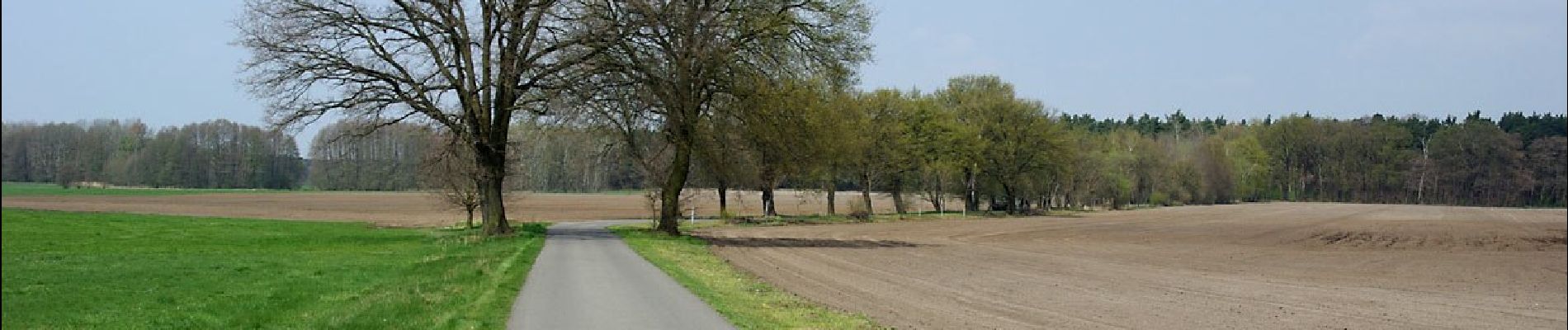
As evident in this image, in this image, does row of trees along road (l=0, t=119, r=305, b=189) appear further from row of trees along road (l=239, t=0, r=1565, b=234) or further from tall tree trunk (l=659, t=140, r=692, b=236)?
tall tree trunk (l=659, t=140, r=692, b=236)

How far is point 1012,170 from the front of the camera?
290 feet

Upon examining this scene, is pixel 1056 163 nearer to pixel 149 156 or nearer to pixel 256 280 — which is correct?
pixel 149 156

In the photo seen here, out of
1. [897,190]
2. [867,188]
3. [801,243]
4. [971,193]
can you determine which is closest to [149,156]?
[867,188]

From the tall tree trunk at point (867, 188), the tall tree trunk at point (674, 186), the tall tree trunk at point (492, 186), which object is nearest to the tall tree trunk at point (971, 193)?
the tall tree trunk at point (867, 188)

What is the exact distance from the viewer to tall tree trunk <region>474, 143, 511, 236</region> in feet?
120

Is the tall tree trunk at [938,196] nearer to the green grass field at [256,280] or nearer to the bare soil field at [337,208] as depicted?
the bare soil field at [337,208]

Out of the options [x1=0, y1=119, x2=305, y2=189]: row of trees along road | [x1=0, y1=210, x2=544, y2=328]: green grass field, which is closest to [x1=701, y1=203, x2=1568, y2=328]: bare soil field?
[x1=0, y1=210, x2=544, y2=328]: green grass field

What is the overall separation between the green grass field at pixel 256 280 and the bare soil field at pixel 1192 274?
6.28 m

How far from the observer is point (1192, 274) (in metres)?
29.1

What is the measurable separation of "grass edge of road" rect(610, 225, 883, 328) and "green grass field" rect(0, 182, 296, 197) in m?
16.1

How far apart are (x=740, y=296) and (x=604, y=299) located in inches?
104

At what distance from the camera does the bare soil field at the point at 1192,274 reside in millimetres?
17469

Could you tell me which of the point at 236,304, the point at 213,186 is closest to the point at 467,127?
the point at 236,304

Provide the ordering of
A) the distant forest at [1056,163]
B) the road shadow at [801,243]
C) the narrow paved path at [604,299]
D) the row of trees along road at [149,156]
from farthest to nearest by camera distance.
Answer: the road shadow at [801,243], the row of trees along road at [149,156], the distant forest at [1056,163], the narrow paved path at [604,299]
